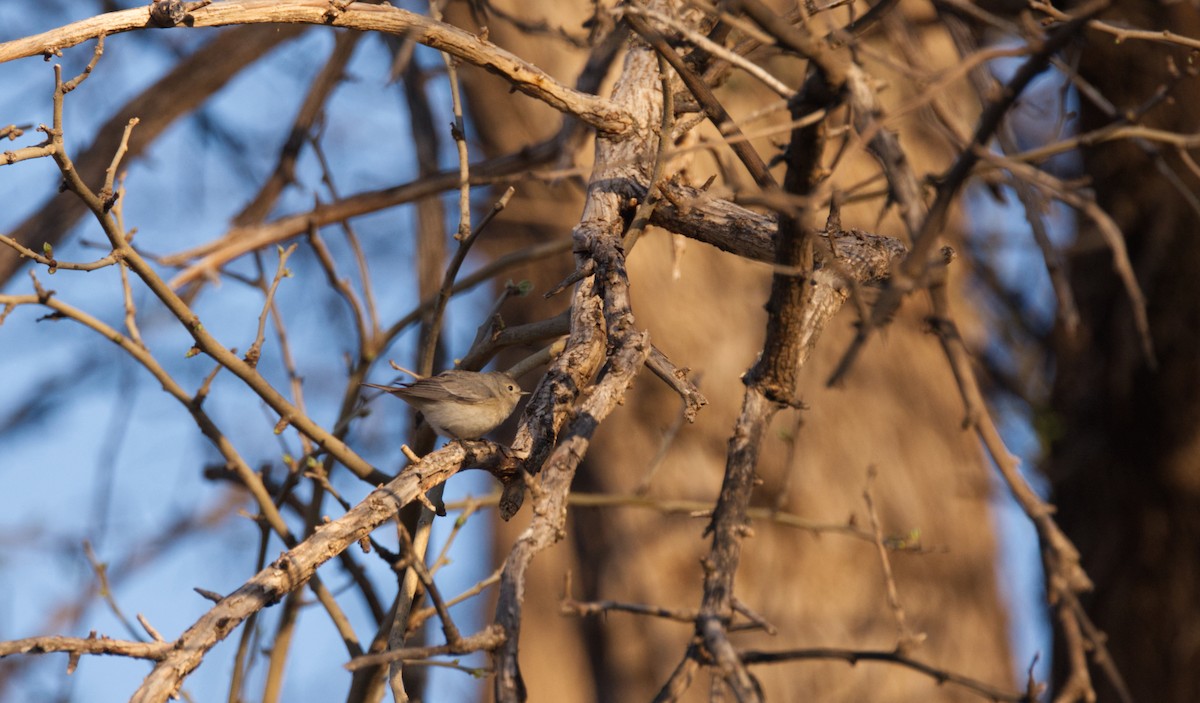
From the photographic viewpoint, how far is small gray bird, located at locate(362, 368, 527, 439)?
383 centimetres

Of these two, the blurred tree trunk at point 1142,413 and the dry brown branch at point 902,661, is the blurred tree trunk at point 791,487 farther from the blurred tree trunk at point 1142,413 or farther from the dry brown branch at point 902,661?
the dry brown branch at point 902,661

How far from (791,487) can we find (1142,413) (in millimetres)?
2203

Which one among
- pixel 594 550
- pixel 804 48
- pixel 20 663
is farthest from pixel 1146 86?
pixel 20 663

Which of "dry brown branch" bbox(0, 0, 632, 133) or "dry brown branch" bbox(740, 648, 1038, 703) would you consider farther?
"dry brown branch" bbox(0, 0, 632, 133)

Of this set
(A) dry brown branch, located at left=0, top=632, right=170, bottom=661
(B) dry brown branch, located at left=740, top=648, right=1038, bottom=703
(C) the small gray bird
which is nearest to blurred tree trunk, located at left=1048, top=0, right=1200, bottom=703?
(C) the small gray bird

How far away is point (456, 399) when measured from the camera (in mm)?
3971

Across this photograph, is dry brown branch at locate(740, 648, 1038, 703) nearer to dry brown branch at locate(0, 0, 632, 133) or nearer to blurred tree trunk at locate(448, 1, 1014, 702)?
dry brown branch at locate(0, 0, 632, 133)

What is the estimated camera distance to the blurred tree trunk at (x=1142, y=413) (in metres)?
5.94

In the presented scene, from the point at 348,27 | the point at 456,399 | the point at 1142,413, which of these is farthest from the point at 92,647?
the point at 1142,413

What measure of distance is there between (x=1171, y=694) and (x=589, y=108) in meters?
4.93

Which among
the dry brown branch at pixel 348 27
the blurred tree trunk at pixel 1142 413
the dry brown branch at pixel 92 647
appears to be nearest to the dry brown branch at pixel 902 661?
the dry brown branch at pixel 92 647

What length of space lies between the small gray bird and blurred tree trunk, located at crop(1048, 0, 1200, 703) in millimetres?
3558

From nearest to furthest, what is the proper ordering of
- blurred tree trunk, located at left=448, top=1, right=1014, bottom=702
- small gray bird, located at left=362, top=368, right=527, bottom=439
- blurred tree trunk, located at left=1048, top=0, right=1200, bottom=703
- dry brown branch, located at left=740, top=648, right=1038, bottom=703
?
dry brown branch, located at left=740, top=648, right=1038, bottom=703
small gray bird, located at left=362, top=368, right=527, bottom=439
blurred tree trunk, located at left=1048, top=0, right=1200, bottom=703
blurred tree trunk, located at left=448, top=1, right=1014, bottom=702

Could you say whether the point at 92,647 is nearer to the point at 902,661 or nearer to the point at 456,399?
the point at 902,661
